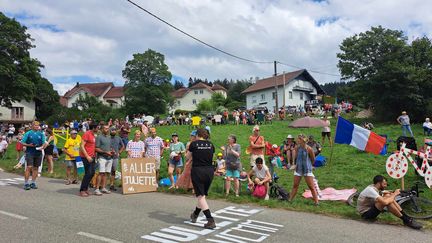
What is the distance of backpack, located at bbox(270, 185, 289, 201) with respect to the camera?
9344 millimetres

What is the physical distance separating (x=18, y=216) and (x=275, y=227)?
5107mm

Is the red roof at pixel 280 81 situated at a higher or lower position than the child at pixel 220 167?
higher

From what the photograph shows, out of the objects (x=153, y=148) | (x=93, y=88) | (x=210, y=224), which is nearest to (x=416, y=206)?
(x=210, y=224)

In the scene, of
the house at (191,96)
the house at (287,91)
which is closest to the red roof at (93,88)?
the house at (191,96)

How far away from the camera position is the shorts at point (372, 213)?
7.45 m

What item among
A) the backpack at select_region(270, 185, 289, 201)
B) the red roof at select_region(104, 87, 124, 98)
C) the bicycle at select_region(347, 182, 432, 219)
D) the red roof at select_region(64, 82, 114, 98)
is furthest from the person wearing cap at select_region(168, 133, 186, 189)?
the red roof at select_region(64, 82, 114, 98)

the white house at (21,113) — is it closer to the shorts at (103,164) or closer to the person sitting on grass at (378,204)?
the shorts at (103,164)

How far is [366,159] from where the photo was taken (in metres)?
15.0

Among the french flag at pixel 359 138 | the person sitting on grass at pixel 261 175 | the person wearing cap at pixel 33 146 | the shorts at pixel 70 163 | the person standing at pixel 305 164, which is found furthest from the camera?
the shorts at pixel 70 163

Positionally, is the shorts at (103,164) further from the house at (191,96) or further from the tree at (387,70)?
the house at (191,96)

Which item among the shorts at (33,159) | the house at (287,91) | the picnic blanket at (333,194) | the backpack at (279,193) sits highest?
the house at (287,91)

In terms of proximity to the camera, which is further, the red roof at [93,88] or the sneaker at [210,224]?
the red roof at [93,88]

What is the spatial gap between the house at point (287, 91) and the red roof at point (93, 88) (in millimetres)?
43796

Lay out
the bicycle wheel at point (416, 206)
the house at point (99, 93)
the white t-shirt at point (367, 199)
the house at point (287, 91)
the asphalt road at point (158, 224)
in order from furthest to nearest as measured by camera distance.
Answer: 1. the house at point (99, 93)
2. the house at point (287, 91)
3. the bicycle wheel at point (416, 206)
4. the white t-shirt at point (367, 199)
5. the asphalt road at point (158, 224)
